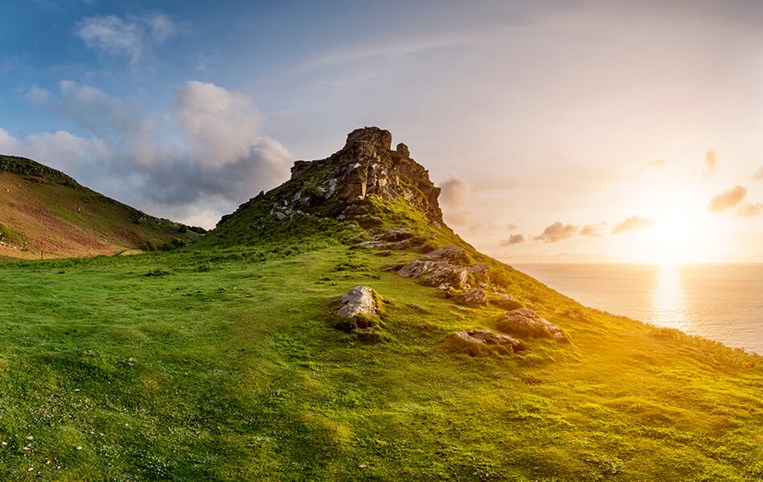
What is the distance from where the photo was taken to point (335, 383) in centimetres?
2416

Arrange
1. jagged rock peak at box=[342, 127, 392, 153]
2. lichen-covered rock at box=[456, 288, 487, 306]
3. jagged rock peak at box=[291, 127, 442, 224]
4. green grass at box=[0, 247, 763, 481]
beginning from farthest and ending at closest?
jagged rock peak at box=[342, 127, 392, 153], jagged rock peak at box=[291, 127, 442, 224], lichen-covered rock at box=[456, 288, 487, 306], green grass at box=[0, 247, 763, 481]

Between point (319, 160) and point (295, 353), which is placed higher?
point (319, 160)

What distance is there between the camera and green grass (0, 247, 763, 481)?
651 inches

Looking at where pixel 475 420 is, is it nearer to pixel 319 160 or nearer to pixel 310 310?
pixel 310 310

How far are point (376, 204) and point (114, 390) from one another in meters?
88.7

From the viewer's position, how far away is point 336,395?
22.7m

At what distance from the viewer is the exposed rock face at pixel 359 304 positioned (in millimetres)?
33062

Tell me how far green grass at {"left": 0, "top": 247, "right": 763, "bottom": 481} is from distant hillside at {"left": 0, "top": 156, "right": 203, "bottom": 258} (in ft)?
284

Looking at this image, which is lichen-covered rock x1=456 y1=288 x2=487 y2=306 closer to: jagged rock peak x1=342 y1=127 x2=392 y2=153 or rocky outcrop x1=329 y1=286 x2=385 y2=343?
rocky outcrop x1=329 y1=286 x2=385 y2=343

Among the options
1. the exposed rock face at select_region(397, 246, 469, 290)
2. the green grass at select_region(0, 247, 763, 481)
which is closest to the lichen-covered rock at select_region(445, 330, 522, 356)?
the green grass at select_region(0, 247, 763, 481)

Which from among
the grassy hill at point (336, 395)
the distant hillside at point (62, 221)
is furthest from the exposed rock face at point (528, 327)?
the distant hillside at point (62, 221)

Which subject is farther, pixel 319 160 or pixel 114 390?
pixel 319 160

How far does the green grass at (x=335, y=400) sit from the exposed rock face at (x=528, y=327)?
4.46 feet

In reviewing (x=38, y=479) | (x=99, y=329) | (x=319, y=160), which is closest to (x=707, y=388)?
(x=38, y=479)
